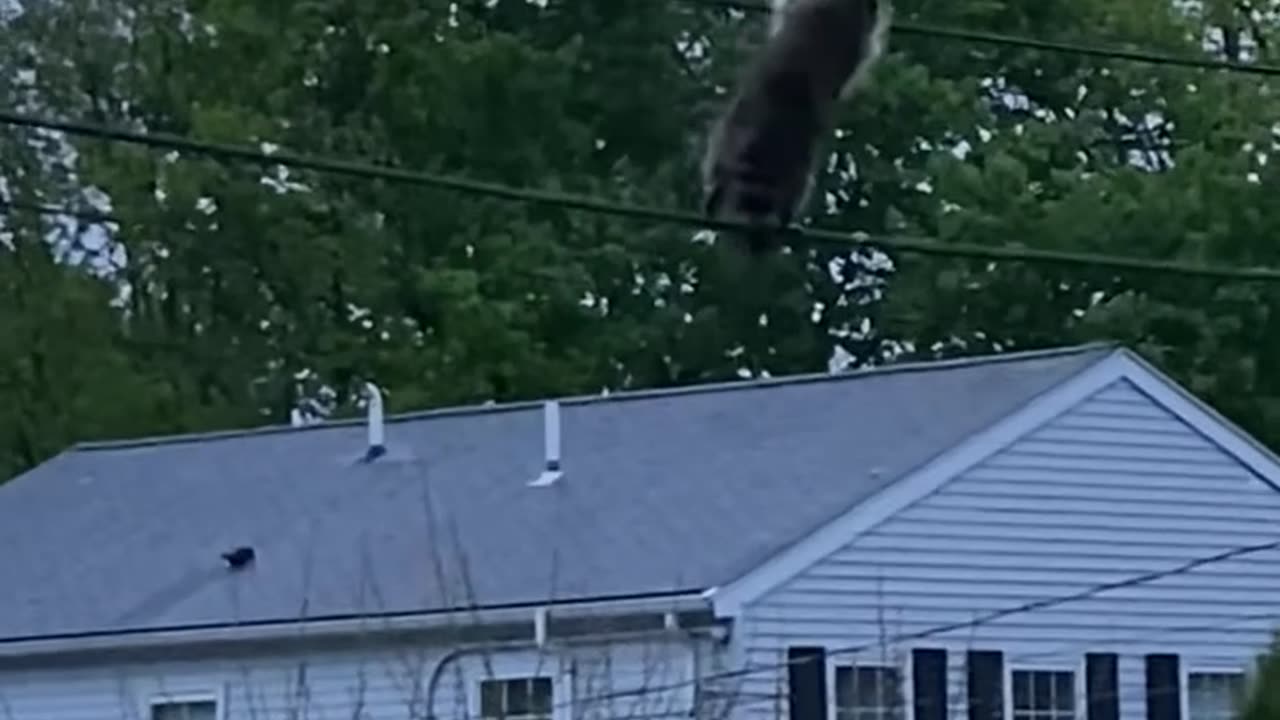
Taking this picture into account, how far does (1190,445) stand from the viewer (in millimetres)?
24328

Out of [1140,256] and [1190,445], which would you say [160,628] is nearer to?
[1190,445]

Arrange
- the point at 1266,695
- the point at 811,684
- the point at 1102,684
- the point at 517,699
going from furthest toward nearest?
1. the point at 1102,684
2. the point at 517,699
3. the point at 811,684
4. the point at 1266,695

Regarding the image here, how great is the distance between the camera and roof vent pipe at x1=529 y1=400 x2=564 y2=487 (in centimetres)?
2402

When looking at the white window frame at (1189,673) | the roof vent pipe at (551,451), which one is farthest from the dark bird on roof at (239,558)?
the white window frame at (1189,673)

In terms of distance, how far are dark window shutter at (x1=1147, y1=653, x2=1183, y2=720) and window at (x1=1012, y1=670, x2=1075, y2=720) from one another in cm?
59

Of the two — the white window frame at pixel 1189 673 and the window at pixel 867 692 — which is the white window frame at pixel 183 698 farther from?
the white window frame at pixel 1189 673

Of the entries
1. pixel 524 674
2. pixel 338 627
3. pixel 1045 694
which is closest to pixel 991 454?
pixel 1045 694

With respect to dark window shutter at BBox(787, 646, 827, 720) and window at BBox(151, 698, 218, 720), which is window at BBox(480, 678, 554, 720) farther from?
window at BBox(151, 698, 218, 720)

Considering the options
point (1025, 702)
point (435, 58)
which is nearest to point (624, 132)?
point (435, 58)

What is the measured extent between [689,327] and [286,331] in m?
3.81

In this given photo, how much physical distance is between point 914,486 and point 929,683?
1.17 meters

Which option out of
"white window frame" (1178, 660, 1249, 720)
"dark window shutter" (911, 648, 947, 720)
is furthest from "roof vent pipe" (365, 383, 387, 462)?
"white window frame" (1178, 660, 1249, 720)

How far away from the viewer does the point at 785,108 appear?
6160 mm

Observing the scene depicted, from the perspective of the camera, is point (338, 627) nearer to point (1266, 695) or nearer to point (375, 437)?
point (375, 437)
